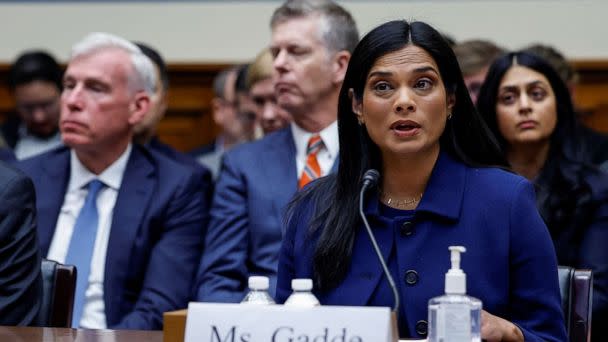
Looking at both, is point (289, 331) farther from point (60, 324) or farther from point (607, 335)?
point (607, 335)

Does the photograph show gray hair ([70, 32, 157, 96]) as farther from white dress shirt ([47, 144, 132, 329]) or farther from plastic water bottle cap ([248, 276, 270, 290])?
plastic water bottle cap ([248, 276, 270, 290])

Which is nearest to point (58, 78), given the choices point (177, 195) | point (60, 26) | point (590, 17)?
point (60, 26)

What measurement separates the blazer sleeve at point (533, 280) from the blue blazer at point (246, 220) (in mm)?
1204

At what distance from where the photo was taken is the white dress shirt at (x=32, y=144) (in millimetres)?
5027

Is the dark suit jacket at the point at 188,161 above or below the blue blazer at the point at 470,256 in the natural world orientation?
above

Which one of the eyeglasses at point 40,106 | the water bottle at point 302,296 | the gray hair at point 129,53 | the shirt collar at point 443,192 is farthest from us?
the eyeglasses at point 40,106

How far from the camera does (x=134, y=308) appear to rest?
3488mm

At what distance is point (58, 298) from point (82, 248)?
2.87 ft

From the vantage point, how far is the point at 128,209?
3611 mm

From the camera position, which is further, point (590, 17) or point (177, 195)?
point (590, 17)

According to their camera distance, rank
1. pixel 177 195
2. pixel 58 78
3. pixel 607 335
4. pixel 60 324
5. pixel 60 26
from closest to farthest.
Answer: pixel 60 324
pixel 607 335
pixel 177 195
pixel 58 78
pixel 60 26

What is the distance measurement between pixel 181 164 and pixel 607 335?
149 cm

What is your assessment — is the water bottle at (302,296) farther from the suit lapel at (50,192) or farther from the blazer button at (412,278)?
the suit lapel at (50,192)

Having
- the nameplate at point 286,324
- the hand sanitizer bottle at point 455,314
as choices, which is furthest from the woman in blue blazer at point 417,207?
the nameplate at point 286,324
